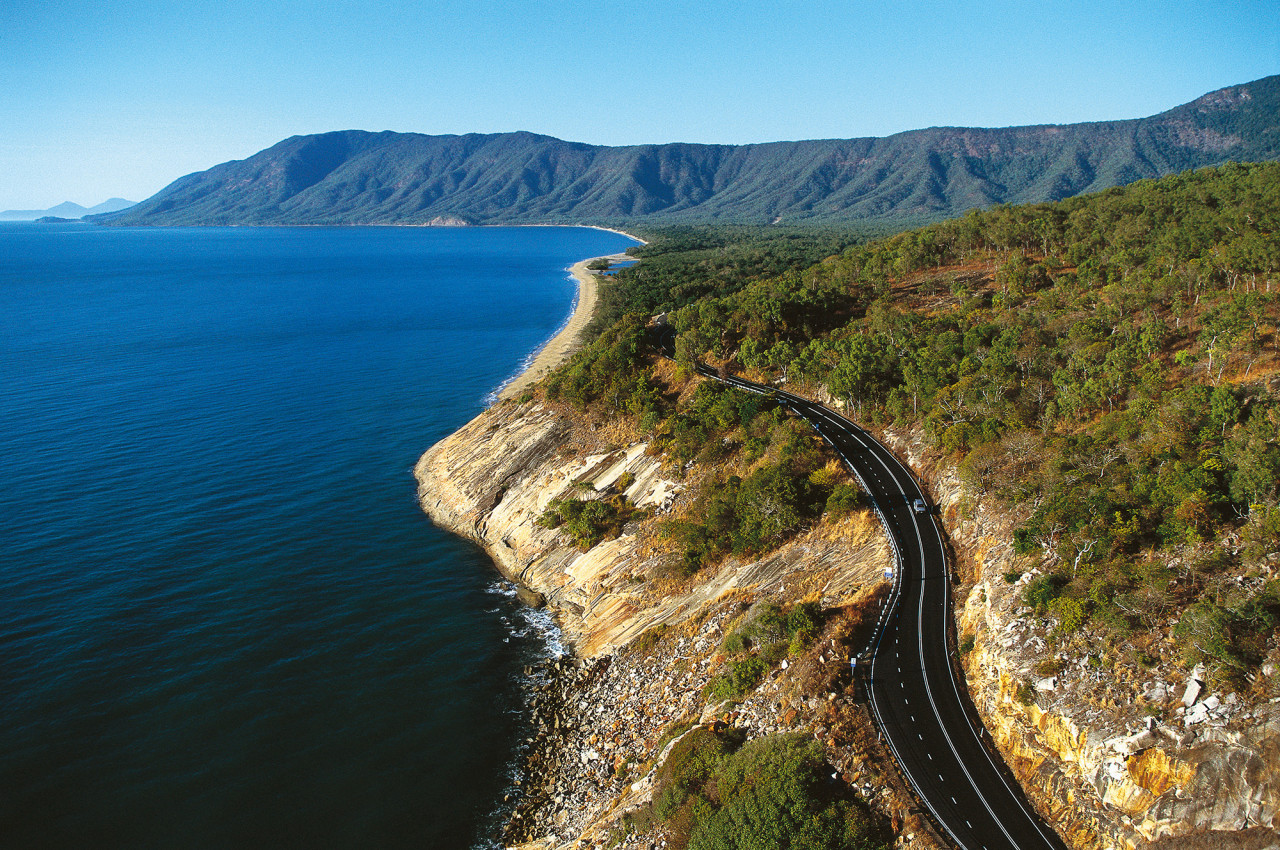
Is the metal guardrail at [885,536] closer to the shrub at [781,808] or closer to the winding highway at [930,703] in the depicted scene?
the winding highway at [930,703]

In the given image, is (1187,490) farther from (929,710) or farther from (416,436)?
(416,436)

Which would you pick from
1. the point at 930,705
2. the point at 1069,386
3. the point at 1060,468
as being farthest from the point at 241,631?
the point at 1069,386

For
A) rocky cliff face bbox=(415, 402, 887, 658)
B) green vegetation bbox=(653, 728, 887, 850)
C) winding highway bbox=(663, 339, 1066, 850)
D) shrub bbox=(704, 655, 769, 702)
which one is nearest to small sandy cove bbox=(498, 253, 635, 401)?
rocky cliff face bbox=(415, 402, 887, 658)

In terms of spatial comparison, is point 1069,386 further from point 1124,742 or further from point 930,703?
point 1124,742

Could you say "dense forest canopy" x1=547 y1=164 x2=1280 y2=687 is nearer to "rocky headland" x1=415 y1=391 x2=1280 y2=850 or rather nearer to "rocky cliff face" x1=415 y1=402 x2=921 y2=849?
"rocky headland" x1=415 y1=391 x2=1280 y2=850

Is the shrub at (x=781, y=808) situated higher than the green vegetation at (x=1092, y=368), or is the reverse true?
the green vegetation at (x=1092, y=368)

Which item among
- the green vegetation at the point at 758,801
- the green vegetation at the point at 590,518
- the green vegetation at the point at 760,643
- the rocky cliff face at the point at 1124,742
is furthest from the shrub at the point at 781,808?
the green vegetation at the point at 590,518
